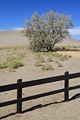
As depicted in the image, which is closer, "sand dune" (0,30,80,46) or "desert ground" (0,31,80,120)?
"desert ground" (0,31,80,120)

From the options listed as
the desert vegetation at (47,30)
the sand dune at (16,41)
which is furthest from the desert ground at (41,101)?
the sand dune at (16,41)

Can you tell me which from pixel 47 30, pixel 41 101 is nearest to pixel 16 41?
pixel 47 30

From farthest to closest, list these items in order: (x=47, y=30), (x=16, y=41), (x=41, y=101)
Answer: (x=16, y=41)
(x=47, y=30)
(x=41, y=101)

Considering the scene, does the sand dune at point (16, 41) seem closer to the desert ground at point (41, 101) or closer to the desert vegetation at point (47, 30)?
the desert vegetation at point (47, 30)

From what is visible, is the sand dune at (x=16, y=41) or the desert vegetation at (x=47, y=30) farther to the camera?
the sand dune at (x=16, y=41)

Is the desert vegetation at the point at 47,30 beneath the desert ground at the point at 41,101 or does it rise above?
above

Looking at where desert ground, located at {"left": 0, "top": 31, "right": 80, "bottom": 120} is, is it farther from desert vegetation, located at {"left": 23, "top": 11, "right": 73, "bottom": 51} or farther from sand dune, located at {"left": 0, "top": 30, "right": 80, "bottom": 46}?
sand dune, located at {"left": 0, "top": 30, "right": 80, "bottom": 46}

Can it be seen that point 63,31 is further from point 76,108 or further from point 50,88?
point 76,108

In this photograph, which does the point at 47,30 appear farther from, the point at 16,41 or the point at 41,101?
the point at 16,41

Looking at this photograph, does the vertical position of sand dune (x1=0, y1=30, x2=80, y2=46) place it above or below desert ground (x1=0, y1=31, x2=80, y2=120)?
above

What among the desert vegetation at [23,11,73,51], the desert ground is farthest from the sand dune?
the desert ground

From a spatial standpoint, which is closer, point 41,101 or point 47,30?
point 41,101

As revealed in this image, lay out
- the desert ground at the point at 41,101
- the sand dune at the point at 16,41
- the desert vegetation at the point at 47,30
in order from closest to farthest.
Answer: the desert ground at the point at 41,101
the desert vegetation at the point at 47,30
the sand dune at the point at 16,41

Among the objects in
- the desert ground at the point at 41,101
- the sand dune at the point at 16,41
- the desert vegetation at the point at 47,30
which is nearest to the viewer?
the desert ground at the point at 41,101
